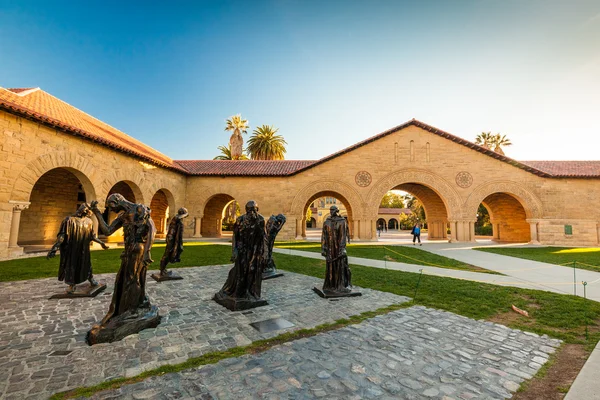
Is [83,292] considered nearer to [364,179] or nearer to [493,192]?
[364,179]

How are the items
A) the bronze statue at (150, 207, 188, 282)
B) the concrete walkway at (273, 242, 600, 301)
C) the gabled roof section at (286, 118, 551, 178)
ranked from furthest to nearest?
the gabled roof section at (286, 118, 551, 178)
the bronze statue at (150, 207, 188, 282)
the concrete walkway at (273, 242, 600, 301)

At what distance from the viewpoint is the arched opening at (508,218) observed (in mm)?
22594

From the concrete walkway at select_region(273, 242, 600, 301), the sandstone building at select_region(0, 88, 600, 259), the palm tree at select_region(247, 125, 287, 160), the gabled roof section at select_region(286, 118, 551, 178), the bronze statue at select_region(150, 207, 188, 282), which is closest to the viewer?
the concrete walkway at select_region(273, 242, 600, 301)

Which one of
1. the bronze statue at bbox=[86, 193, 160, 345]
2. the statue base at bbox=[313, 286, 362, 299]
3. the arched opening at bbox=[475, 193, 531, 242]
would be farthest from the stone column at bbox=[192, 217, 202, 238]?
the arched opening at bbox=[475, 193, 531, 242]

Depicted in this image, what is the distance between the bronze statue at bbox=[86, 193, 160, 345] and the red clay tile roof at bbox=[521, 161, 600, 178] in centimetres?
2683

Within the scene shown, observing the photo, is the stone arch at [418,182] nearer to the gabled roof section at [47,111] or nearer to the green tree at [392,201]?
the gabled roof section at [47,111]

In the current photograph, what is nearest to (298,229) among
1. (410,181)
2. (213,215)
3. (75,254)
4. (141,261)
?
(213,215)

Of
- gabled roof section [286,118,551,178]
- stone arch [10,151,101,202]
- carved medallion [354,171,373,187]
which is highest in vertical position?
gabled roof section [286,118,551,178]

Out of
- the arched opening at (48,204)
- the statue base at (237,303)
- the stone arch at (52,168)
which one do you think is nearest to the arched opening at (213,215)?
the arched opening at (48,204)

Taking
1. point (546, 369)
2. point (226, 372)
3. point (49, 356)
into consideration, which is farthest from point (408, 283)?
point (49, 356)

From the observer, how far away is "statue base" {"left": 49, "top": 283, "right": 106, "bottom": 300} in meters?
5.60

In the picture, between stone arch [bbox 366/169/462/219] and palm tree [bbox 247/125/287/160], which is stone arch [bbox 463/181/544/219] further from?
palm tree [bbox 247/125/287/160]

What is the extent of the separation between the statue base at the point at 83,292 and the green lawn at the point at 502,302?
5918 millimetres

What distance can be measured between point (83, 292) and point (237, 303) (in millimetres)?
3772
